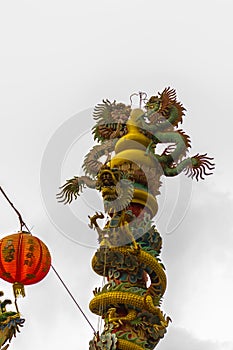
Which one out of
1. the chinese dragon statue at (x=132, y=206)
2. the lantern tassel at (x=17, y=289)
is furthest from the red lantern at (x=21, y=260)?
the chinese dragon statue at (x=132, y=206)

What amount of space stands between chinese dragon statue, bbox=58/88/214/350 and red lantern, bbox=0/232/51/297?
8.01ft

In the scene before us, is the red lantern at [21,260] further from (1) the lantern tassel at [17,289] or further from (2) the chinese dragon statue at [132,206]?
(2) the chinese dragon statue at [132,206]

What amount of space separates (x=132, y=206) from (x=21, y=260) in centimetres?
379

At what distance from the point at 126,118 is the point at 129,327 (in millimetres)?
4688

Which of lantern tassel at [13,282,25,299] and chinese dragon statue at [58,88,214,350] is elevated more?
chinese dragon statue at [58,88,214,350]

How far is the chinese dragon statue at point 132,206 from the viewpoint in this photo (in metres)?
14.5

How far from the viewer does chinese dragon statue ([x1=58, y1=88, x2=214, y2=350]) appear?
1449 cm

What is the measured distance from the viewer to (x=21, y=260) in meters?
12.3

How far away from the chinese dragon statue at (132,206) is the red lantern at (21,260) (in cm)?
244

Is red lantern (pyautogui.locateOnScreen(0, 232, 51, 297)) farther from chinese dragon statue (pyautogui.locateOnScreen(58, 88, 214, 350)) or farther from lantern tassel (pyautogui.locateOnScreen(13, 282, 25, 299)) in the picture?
chinese dragon statue (pyautogui.locateOnScreen(58, 88, 214, 350))

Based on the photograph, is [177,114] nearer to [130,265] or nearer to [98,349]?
[130,265]

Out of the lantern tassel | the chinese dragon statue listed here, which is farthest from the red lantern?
the chinese dragon statue

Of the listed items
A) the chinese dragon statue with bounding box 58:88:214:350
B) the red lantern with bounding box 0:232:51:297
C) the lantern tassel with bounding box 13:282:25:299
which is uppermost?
the chinese dragon statue with bounding box 58:88:214:350

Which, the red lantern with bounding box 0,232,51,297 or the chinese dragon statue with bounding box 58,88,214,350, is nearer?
the red lantern with bounding box 0,232,51,297
